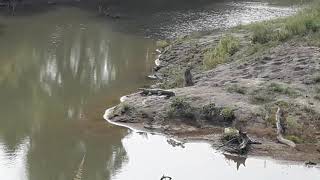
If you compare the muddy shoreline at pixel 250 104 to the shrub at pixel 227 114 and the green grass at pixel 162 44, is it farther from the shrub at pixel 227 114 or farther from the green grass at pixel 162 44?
the green grass at pixel 162 44

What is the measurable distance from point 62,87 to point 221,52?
997 centimetres

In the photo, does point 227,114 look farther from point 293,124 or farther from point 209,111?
point 293,124

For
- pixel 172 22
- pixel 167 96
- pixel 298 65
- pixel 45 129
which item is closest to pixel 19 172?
pixel 45 129

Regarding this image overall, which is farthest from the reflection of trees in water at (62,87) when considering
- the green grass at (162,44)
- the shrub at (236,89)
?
the shrub at (236,89)

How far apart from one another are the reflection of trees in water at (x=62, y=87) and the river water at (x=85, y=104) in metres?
0.05

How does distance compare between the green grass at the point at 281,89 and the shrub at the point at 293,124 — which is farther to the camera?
the green grass at the point at 281,89

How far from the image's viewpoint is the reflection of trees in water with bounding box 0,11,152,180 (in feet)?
80.0

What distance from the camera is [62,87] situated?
118ft

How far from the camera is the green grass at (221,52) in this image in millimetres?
36250

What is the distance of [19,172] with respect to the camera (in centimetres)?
2236

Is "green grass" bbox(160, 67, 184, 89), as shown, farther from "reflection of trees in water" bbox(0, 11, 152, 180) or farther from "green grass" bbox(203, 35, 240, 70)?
"reflection of trees in water" bbox(0, 11, 152, 180)

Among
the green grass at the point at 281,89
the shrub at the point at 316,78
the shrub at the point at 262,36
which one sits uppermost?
the shrub at the point at 262,36

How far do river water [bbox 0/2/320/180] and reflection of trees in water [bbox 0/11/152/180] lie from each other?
47 millimetres

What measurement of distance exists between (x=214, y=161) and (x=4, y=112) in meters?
12.3
